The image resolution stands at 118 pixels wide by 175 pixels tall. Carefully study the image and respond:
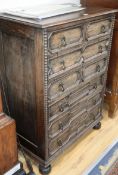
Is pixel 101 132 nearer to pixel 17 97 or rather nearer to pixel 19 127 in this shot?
pixel 19 127

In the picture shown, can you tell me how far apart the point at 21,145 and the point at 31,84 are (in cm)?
56

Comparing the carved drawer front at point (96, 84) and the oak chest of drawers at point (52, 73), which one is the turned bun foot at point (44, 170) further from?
the carved drawer front at point (96, 84)

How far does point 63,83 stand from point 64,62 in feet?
0.45

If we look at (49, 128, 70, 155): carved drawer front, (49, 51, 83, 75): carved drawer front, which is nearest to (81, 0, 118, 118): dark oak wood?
(49, 51, 83, 75): carved drawer front

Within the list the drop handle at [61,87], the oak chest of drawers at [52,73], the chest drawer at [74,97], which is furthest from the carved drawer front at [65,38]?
the chest drawer at [74,97]

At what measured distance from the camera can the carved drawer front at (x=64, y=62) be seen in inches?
48.1

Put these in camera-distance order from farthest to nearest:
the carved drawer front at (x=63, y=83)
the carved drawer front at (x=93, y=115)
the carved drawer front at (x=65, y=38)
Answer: the carved drawer front at (x=93, y=115), the carved drawer front at (x=63, y=83), the carved drawer front at (x=65, y=38)

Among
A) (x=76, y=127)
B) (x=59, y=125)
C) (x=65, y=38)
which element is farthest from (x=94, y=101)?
(x=65, y=38)

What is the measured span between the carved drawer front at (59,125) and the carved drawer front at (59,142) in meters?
0.05

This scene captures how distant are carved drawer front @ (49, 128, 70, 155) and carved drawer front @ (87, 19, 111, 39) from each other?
2.25ft

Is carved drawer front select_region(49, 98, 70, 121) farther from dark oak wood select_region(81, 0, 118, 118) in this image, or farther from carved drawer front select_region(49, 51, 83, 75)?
dark oak wood select_region(81, 0, 118, 118)

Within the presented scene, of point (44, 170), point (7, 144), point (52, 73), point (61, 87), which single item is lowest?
point (44, 170)

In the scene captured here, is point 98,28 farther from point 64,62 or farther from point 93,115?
point 93,115

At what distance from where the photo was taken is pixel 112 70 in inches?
76.0
